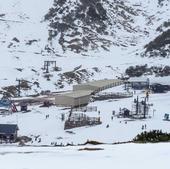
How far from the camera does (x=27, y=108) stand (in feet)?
249

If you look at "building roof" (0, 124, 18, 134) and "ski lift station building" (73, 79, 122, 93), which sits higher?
"ski lift station building" (73, 79, 122, 93)

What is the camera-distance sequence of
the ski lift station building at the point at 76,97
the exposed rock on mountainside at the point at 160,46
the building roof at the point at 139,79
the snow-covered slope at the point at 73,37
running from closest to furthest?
the ski lift station building at the point at 76,97
the building roof at the point at 139,79
the snow-covered slope at the point at 73,37
the exposed rock on mountainside at the point at 160,46

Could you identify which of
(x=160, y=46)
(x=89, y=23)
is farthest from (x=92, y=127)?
(x=89, y=23)

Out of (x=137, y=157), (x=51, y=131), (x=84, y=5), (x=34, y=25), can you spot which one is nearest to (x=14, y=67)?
(x=34, y=25)

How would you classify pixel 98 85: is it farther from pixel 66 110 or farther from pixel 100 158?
pixel 100 158

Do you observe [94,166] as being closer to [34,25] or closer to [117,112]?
[117,112]

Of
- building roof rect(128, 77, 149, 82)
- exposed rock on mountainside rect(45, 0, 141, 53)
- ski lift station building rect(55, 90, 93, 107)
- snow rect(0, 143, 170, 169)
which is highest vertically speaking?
exposed rock on mountainside rect(45, 0, 141, 53)

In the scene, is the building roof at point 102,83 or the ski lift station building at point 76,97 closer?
the ski lift station building at point 76,97

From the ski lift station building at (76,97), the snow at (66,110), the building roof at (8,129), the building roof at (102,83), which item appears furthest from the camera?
the building roof at (102,83)

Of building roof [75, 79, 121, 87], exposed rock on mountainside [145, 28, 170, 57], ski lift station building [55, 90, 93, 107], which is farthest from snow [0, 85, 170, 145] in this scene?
exposed rock on mountainside [145, 28, 170, 57]

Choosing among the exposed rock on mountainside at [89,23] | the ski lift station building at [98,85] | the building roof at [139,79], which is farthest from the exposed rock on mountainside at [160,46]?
the ski lift station building at [98,85]

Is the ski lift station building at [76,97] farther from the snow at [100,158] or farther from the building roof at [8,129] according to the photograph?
the snow at [100,158]

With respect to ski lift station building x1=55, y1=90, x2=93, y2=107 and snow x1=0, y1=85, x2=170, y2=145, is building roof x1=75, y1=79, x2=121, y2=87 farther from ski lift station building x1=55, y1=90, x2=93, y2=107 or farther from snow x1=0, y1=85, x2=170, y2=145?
ski lift station building x1=55, y1=90, x2=93, y2=107

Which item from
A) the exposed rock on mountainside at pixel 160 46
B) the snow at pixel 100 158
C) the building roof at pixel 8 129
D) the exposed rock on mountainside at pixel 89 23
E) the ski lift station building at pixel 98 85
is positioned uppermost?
the exposed rock on mountainside at pixel 89 23
